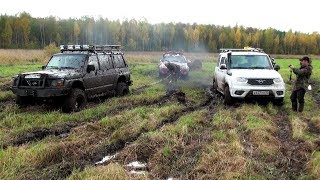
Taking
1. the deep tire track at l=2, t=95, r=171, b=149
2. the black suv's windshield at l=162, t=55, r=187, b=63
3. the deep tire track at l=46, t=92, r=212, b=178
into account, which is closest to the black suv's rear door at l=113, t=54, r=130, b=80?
the deep tire track at l=2, t=95, r=171, b=149

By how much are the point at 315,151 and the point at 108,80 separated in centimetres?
807

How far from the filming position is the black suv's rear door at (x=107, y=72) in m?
13.2

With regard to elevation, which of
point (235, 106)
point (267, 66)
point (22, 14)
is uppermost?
point (22, 14)

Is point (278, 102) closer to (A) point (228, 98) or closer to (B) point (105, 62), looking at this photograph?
(A) point (228, 98)

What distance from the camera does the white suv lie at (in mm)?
11969

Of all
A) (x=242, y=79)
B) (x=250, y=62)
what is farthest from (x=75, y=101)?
(x=250, y=62)

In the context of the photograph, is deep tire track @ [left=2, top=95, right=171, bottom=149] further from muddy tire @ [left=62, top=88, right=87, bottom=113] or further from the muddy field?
muddy tire @ [left=62, top=88, right=87, bottom=113]

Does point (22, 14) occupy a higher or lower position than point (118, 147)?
higher

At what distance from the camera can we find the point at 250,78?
1198 centimetres

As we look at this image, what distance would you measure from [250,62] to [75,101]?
613cm

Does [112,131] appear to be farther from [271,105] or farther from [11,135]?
[271,105]

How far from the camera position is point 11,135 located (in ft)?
25.6

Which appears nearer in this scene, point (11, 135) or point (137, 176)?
point (137, 176)

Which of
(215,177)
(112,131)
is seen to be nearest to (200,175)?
(215,177)
